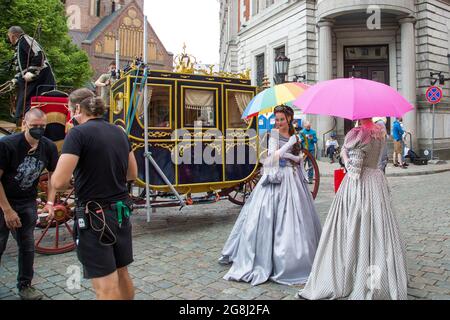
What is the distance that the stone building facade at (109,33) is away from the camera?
49.5 metres

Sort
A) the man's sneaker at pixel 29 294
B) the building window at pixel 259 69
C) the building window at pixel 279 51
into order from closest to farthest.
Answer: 1. the man's sneaker at pixel 29 294
2. the building window at pixel 279 51
3. the building window at pixel 259 69

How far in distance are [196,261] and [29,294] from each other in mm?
1844

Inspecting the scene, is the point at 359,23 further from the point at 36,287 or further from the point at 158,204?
the point at 36,287

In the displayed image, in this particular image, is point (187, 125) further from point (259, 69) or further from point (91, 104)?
point (259, 69)

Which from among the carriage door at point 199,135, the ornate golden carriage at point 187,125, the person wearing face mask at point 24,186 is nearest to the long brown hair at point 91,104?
the person wearing face mask at point 24,186

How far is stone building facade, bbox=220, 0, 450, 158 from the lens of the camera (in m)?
17.1

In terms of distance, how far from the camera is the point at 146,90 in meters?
5.64

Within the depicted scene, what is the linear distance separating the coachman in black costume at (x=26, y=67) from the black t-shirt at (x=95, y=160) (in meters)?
3.13

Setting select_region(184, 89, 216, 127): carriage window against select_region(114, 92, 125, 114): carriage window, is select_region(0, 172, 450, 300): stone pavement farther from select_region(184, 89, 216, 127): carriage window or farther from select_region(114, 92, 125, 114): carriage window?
select_region(114, 92, 125, 114): carriage window

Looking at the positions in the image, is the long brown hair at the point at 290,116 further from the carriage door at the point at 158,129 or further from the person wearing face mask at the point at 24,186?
the person wearing face mask at the point at 24,186

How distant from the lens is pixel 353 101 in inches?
127

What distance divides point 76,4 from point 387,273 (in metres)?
58.8

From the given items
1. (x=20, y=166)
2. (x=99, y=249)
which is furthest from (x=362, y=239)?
(x=20, y=166)

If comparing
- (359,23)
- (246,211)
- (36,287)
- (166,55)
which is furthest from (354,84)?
(166,55)
